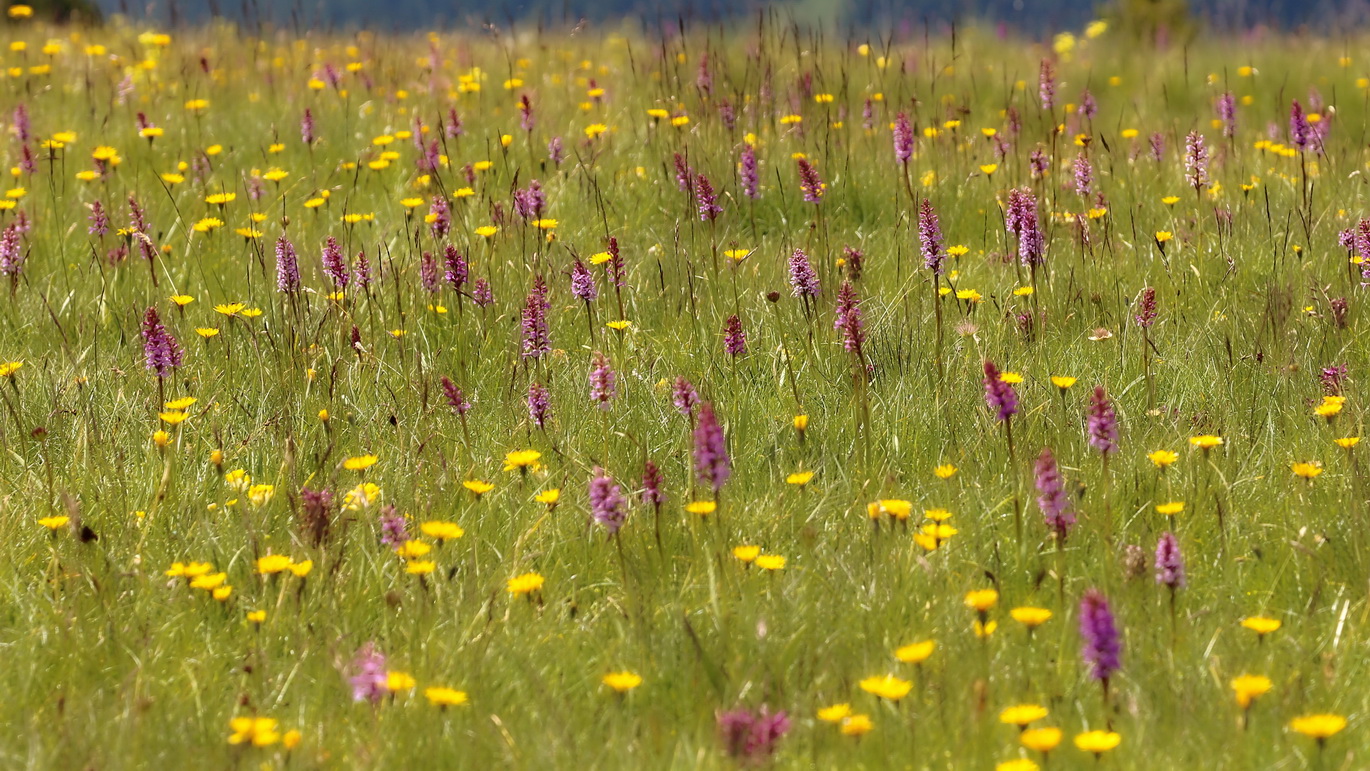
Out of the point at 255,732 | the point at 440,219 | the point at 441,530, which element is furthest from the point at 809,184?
the point at 255,732

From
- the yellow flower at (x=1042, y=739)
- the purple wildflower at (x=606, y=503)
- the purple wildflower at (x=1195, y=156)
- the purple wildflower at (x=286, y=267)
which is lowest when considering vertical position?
the yellow flower at (x=1042, y=739)

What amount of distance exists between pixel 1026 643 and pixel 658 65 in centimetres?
480

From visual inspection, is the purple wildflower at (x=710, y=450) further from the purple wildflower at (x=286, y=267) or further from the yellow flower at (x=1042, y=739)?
the purple wildflower at (x=286, y=267)

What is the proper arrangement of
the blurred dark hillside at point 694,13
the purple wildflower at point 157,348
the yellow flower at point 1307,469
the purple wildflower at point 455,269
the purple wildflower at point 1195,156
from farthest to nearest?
the blurred dark hillside at point 694,13 < the purple wildflower at point 1195,156 < the purple wildflower at point 455,269 < the purple wildflower at point 157,348 < the yellow flower at point 1307,469

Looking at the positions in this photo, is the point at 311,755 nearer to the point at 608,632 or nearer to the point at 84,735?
the point at 84,735

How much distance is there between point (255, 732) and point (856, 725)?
0.83m

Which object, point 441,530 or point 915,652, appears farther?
point 441,530

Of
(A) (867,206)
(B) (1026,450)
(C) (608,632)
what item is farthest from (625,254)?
(C) (608,632)

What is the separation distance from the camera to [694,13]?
6.38 metres

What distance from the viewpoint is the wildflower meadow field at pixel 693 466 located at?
2.03m

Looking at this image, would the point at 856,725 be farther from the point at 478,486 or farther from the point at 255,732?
the point at 478,486

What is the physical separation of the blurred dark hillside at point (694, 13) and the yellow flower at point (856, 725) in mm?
3208

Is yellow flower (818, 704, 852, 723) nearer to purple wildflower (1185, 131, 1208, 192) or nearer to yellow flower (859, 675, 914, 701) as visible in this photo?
yellow flower (859, 675, 914, 701)

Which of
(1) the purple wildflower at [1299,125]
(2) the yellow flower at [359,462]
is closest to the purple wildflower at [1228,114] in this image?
(1) the purple wildflower at [1299,125]
